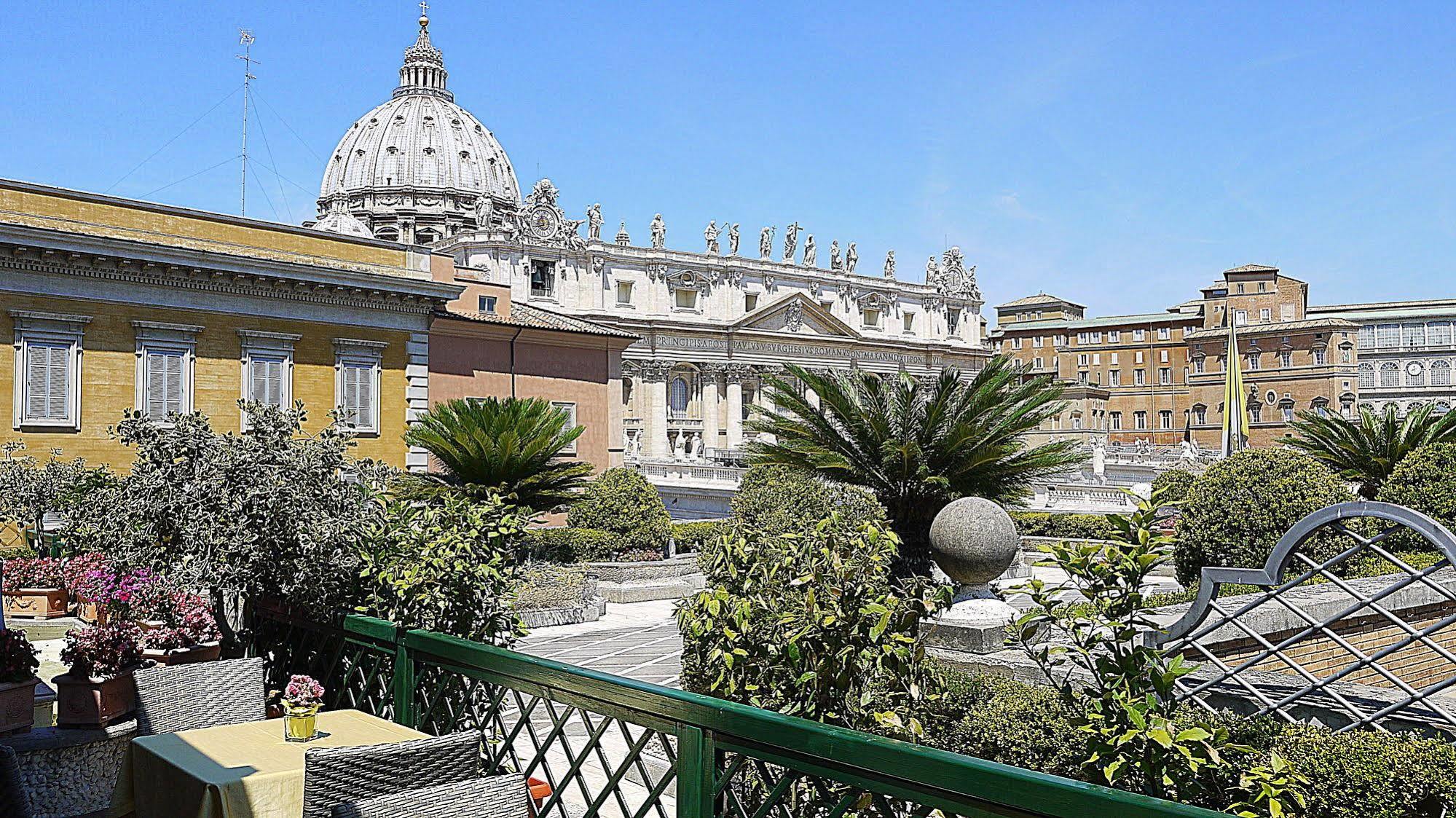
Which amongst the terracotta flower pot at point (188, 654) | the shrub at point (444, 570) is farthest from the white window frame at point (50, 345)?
the shrub at point (444, 570)

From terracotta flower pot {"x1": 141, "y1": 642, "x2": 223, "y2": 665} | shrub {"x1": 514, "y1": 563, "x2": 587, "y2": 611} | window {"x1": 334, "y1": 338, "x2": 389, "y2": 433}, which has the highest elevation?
window {"x1": 334, "y1": 338, "x2": 389, "y2": 433}

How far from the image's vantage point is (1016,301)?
9388 centimetres

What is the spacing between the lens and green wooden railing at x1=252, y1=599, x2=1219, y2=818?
259 cm

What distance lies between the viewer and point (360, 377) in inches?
933

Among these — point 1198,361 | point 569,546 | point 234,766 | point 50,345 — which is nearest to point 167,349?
point 50,345

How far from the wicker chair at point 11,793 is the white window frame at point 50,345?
61.3 feet

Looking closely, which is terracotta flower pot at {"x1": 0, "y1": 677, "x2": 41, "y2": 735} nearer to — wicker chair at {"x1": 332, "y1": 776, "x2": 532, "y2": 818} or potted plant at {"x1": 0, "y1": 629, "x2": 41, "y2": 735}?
potted plant at {"x1": 0, "y1": 629, "x2": 41, "y2": 735}

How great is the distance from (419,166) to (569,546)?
226ft

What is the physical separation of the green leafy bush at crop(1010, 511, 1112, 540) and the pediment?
37.8m

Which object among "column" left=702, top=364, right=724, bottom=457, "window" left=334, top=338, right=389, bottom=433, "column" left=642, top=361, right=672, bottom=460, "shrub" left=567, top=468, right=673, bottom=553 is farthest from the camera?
"column" left=702, top=364, right=724, bottom=457

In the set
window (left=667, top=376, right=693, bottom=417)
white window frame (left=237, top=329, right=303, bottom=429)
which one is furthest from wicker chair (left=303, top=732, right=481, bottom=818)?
window (left=667, top=376, right=693, bottom=417)

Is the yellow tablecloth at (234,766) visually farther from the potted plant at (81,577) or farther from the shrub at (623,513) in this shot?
the shrub at (623,513)

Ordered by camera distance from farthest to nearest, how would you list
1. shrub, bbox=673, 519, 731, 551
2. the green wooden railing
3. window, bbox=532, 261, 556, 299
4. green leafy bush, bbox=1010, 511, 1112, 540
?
window, bbox=532, 261, 556, 299 → green leafy bush, bbox=1010, 511, 1112, 540 → shrub, bbox=673, 519, 731, 551 → the green wooden railing

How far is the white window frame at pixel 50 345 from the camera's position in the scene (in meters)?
19.3
